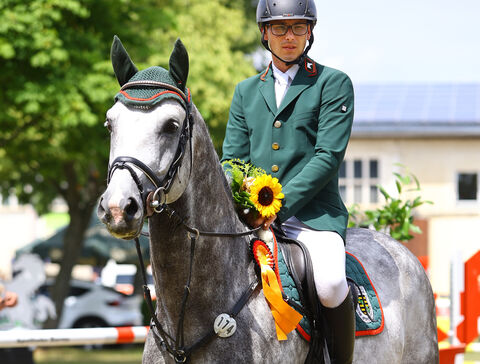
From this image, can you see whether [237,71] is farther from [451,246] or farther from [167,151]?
[167,151]

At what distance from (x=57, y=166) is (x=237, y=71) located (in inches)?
228

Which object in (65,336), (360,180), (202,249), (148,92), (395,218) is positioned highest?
(148,92)

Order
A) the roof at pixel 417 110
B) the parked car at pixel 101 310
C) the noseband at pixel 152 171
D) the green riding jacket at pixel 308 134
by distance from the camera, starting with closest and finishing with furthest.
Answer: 1. the noseband at pixel 152 171
2. the green riding jacket at pixel 308 134
3. the parked car at pixel 101 310
4. the roof at pixel 417 110

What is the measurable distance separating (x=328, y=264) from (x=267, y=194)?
0.55m

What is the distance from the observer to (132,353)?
21375 millimetres

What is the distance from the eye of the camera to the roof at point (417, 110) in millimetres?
33375

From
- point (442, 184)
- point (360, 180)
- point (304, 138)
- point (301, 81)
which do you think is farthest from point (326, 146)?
point (360, 180)

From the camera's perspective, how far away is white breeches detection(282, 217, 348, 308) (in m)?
4.36

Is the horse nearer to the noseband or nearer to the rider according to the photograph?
the noseband

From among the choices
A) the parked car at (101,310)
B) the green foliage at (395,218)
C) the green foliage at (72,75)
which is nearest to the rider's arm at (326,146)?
the green foliage at (395,218)

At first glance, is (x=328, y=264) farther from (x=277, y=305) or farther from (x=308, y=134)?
(x=308, y=134)

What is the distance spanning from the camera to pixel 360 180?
111 feet

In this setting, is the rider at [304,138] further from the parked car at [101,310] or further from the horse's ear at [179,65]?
the parked car at [101,310]

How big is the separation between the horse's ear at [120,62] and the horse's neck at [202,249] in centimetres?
43
